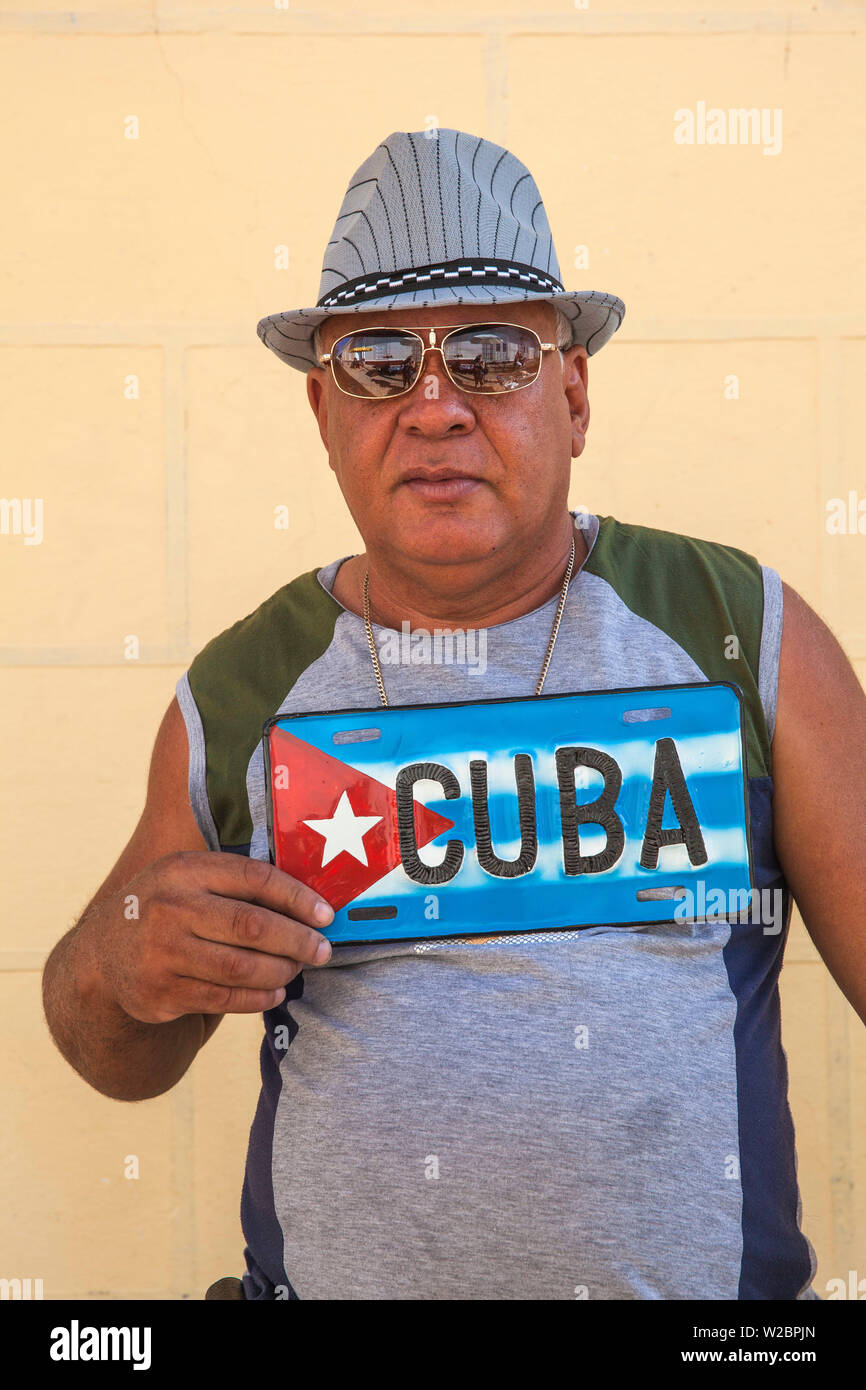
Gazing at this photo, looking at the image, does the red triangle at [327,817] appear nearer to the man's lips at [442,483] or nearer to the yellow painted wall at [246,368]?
the man's lips at [442,483]

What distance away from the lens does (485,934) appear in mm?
1527

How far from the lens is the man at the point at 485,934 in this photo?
4.76 feet

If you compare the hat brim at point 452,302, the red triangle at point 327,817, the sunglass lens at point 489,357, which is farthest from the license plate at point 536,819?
the hat brim at point 452,302

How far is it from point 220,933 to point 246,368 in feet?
4.78

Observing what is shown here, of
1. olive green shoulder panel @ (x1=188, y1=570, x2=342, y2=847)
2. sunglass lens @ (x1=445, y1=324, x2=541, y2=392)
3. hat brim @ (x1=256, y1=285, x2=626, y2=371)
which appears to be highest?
hat brim @ (x1=256, y1=285, x2=626, y2=371)

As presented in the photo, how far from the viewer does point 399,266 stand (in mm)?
1619

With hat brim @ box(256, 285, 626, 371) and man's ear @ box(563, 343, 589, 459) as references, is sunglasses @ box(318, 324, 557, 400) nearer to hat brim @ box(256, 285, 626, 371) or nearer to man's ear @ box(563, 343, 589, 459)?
hat brim @ box(256, 285, 626, 371)

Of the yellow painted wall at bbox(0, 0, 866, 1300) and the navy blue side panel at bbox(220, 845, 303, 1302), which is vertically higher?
the yellow painted wall at bbox(0, 0, 866, 1300)

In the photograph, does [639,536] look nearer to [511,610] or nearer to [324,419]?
[511,610]

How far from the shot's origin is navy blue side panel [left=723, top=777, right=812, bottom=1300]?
1.48m

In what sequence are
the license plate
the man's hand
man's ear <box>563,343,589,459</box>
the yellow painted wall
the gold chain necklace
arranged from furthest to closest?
1. the yellow painted wall
2. man's ear <box>563,343,589,459</box>
3. the gold chain necklace
4. the license plate
5. the man's hand

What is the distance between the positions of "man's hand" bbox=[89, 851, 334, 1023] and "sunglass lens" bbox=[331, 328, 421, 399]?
1.97ft

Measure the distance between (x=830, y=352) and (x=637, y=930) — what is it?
145 centimetres

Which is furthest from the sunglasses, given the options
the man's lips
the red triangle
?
the red triangle
